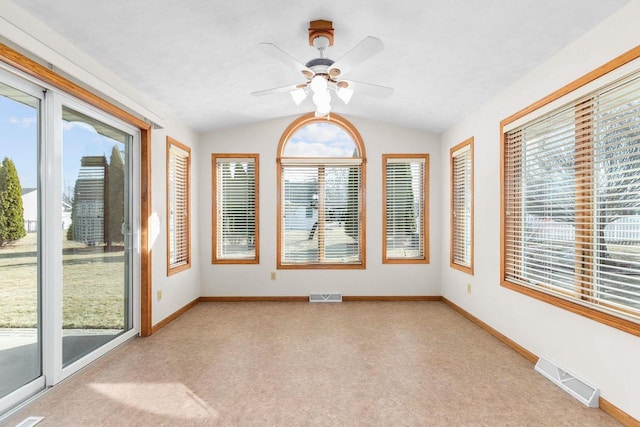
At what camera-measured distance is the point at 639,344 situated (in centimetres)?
200

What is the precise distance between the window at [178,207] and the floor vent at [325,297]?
1.78 meters

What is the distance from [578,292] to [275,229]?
11.9ft

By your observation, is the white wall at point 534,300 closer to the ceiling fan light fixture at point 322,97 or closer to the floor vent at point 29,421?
the ceiling fan light fixture at point 322,97

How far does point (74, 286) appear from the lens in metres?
2.79

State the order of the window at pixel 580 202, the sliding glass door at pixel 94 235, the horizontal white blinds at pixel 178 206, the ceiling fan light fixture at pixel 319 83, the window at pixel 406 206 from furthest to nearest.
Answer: the window at pixel 406 206 < the horizontal white blinds at pixel 178 206 < the sliding glass door at pixel 94 235 < the ceiling fan light fixture at pixel 319 83 < the window at pixel 580 202

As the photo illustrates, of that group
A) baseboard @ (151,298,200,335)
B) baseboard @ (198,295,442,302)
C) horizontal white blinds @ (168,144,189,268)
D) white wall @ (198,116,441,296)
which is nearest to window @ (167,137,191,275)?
horizontal white blinds @ (168,144,189,268)

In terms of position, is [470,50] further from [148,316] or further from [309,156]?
[148,316]

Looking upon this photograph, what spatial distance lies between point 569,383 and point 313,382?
1.83 m

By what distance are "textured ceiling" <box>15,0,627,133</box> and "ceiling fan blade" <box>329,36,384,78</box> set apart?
32cm

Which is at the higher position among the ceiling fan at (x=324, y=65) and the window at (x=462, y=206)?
the ceiling fan at (x=324, y=65)

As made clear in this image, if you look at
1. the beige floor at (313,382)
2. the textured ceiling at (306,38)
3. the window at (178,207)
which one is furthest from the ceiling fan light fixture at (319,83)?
the window at (178,207)

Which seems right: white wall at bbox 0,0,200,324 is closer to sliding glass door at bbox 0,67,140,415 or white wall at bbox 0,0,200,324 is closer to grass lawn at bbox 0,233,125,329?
sliding glass door at bbox 0,67,140,415

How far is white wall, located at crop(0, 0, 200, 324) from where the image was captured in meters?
2.09

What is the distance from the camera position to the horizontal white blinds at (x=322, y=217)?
17.1 feet
